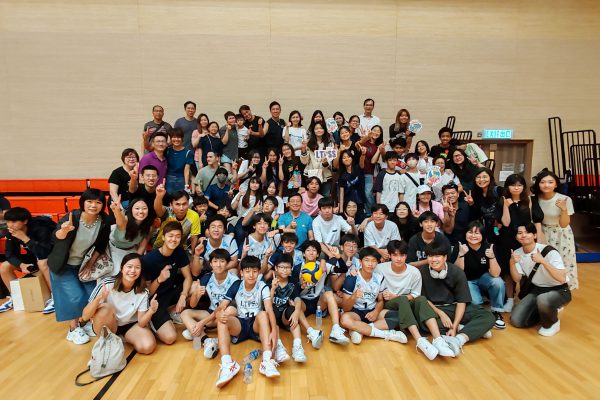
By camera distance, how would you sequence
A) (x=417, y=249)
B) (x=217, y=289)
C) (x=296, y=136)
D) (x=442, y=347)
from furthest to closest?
(x=296, y=136), (x=417, y=249), (x=217, y=289), (x=442, y=347)

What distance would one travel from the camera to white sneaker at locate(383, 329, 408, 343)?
364 centimetres

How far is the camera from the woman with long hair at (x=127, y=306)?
335cm

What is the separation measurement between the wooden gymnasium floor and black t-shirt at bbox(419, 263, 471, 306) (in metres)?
0.53

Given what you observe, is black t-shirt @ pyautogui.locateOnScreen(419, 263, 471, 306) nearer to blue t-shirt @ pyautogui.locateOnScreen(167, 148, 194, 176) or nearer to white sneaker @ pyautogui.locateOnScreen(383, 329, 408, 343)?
white sneaker @ pyautogui.locateOnScreen(383, 329, 408, 343)

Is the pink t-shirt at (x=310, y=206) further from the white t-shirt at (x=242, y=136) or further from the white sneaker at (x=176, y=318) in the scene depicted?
the white sneaker at (x=176, y=318)

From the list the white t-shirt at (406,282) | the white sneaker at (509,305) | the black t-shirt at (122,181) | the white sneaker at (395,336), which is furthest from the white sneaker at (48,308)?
the white sneaker at (509,305)

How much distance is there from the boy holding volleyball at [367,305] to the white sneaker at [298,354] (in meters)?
0.68

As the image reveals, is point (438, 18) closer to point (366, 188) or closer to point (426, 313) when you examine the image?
point (366, 188)

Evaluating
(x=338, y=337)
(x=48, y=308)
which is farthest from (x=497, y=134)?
(x=48, y=308)

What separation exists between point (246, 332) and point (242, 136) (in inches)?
154

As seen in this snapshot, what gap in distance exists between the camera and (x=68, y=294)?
385cm

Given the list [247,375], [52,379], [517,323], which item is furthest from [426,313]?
[52,379]

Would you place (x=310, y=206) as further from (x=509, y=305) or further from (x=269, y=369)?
(x=509, y=305)

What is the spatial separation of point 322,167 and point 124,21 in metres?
6.25
